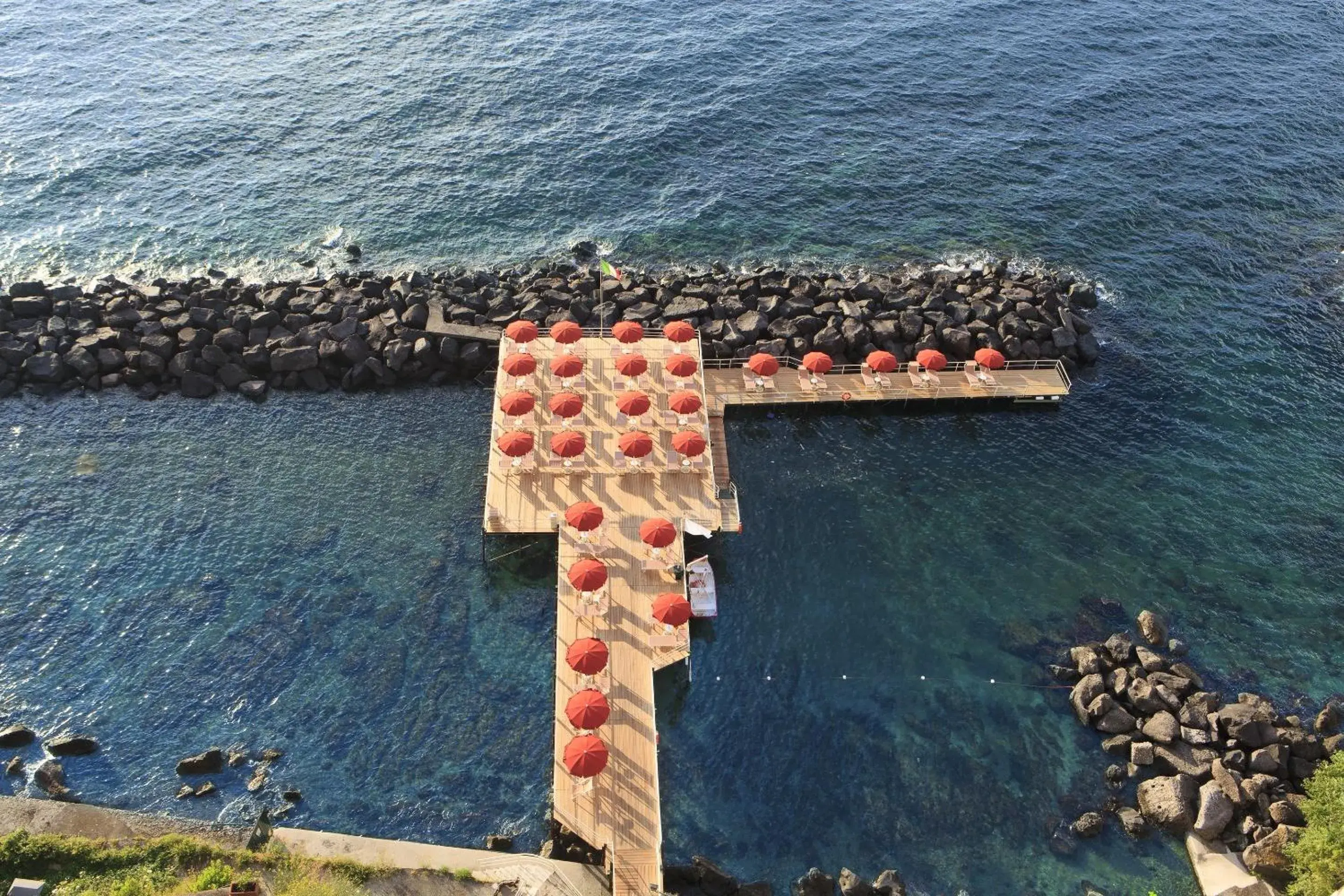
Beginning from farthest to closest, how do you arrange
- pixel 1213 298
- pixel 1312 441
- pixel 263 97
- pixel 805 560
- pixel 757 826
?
pixel 263 97
pixel 1213 298
pixel 1312 441
pixel 805 560
pixel 757 826

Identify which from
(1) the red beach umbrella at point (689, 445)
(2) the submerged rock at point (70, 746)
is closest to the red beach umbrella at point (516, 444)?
(1) the red beach umbrella at point (689, 445)

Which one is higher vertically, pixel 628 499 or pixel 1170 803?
pixel 628 499

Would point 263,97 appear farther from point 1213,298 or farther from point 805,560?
point 1213,298

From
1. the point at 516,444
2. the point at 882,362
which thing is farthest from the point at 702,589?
the point at 882,362

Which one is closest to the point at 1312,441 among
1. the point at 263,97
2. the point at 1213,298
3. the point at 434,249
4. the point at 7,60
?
the point at 1213,298

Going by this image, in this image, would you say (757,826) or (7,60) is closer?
(757,826)

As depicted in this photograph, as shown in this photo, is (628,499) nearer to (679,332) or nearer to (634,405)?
(634,405)

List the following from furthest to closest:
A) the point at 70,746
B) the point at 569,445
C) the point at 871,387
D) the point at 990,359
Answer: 1. the point at 871,387
2. the point at 990,359
3. the point at 569,445
4. the point at 70,746
